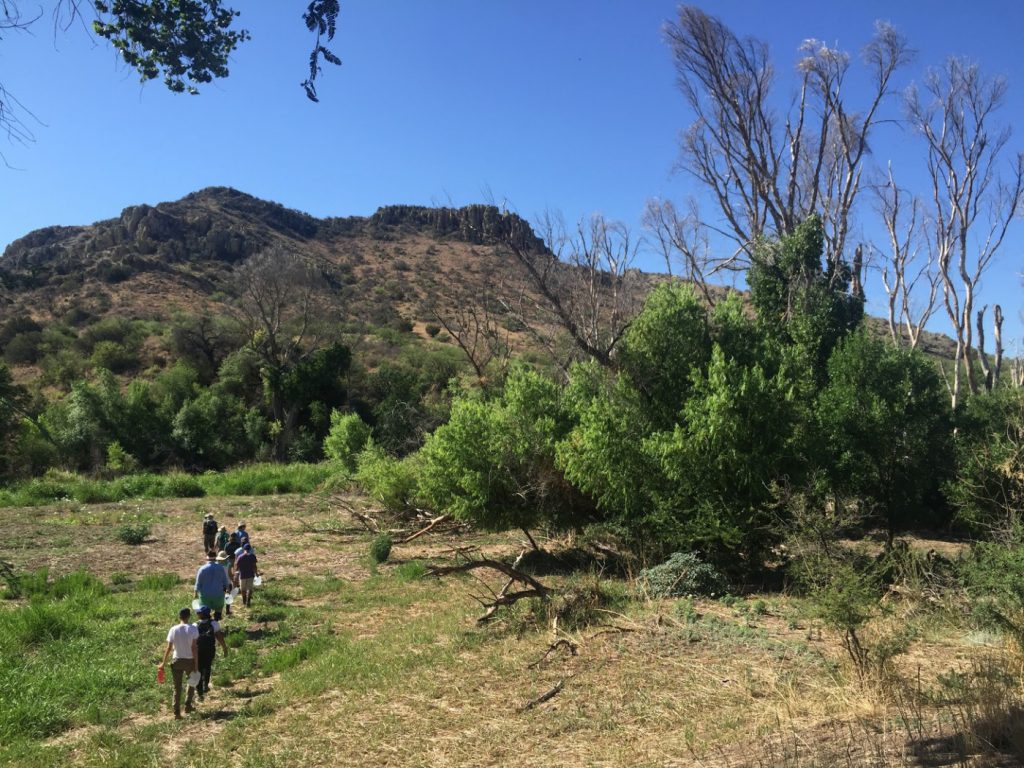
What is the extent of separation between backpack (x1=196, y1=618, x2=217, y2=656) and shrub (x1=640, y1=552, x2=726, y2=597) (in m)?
7.23

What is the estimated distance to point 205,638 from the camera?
28.3ft

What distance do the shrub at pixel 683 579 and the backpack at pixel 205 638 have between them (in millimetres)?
7233

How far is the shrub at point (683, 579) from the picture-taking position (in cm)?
1270

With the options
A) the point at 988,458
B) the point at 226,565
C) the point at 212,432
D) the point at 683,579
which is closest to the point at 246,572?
the point at 226,565

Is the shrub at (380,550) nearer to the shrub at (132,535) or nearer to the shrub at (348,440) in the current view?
the shrub at (132,535)

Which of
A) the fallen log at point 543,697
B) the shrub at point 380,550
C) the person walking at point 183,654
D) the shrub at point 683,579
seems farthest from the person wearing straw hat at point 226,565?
the shrub at point 683,579

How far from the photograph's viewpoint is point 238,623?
12.3 meters

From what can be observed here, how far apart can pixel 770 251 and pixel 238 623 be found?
18.3m

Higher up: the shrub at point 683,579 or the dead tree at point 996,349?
the dead tree at point 996,349

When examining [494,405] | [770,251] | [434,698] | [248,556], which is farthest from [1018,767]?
[770,251]

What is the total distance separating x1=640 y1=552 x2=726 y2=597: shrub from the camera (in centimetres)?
1270

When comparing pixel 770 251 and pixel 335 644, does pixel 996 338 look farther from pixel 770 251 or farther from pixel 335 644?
pixel 335 644

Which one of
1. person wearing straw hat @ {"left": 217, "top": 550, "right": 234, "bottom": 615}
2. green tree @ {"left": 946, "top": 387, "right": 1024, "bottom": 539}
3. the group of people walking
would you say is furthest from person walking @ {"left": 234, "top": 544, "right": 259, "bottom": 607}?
green tree @ {"left": 946, "top": 387, "right": 1024, "bottom": 539}

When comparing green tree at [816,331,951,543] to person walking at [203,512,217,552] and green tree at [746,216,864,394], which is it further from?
person walking at [203,512,217,552]
